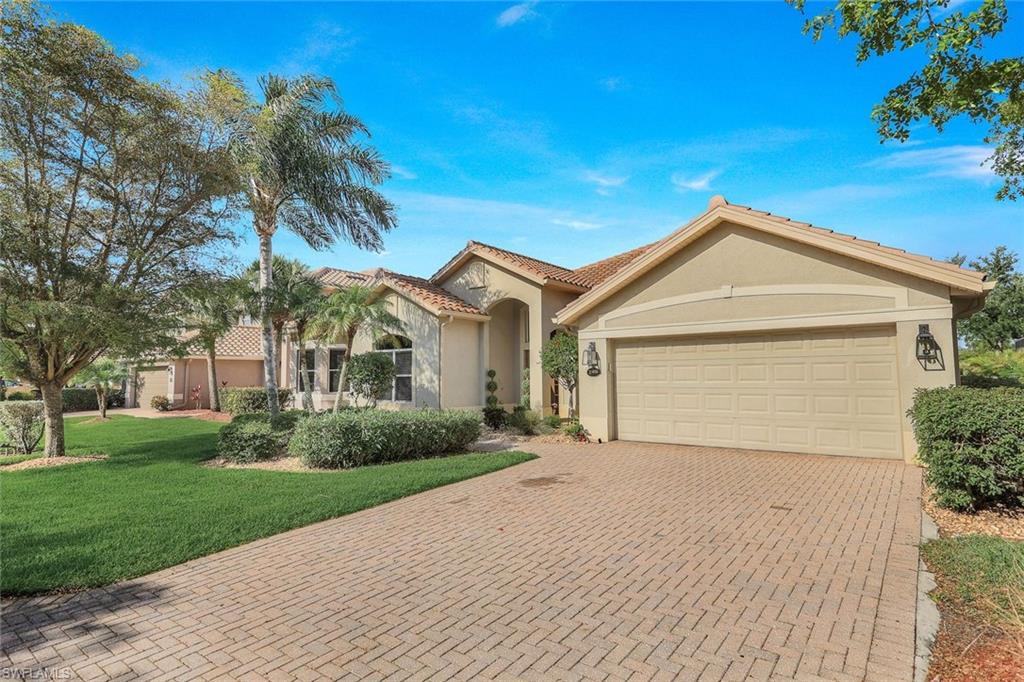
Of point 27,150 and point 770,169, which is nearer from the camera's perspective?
point 27,150

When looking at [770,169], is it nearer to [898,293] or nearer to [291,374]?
[898,293]

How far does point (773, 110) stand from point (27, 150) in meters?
16.0

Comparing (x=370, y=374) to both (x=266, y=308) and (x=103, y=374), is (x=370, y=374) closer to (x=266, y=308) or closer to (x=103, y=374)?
(x=266, y=308)

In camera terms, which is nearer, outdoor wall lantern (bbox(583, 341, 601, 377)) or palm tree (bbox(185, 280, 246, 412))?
palm tree (bbox(185, 280, 246, 412))

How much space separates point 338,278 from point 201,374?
13.3 meters

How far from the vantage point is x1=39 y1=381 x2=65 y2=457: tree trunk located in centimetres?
1200

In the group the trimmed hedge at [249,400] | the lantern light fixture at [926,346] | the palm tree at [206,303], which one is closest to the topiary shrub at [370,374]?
the palm tree at [206,303]

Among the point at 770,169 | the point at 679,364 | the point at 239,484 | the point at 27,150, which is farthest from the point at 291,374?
the point at 770,169

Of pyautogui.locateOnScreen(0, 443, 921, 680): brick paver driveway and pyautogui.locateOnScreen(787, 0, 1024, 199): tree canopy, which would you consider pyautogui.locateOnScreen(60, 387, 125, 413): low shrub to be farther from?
pyautogui.locateOnScreen(787, 0, 1024, 199): tree canopy

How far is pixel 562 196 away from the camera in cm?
1695

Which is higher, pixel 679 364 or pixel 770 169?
pixel 770 169

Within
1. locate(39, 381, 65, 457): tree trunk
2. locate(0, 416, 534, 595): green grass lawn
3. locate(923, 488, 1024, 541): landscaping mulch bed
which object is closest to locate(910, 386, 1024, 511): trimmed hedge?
locate(923, 488, 1024, 541): landscaping mulch bed

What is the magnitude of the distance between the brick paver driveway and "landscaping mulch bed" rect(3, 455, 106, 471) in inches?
346

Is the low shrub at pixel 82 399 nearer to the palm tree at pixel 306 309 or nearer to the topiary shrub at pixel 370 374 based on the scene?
the palm tree at pixel 306 309
